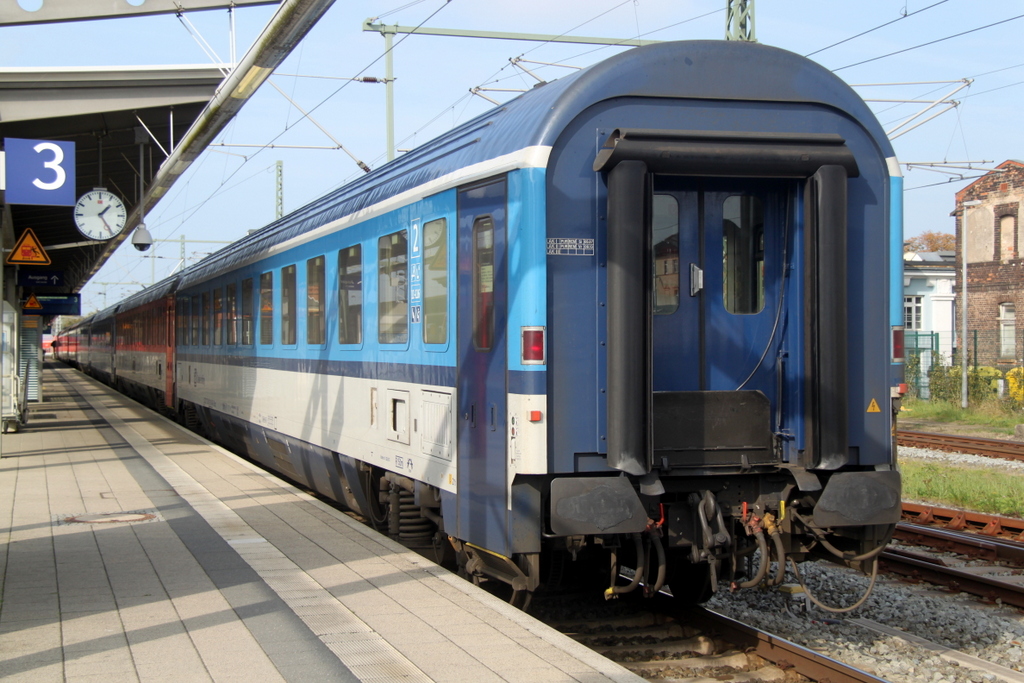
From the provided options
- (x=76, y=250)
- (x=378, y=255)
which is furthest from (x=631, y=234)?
(x=76, y=250)

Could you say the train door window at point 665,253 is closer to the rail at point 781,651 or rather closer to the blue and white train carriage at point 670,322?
the blue and white train carriage at point 670,322

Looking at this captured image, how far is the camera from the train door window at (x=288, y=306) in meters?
11.1

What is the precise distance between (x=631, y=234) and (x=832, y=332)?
1272mm

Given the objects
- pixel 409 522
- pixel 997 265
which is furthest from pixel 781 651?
pixel 997 265

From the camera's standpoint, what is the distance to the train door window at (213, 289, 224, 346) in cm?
1566

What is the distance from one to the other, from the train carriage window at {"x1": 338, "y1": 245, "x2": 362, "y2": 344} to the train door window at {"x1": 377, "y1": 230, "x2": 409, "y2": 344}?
58cm

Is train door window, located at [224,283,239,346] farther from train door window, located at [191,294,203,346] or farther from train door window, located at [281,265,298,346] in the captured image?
train door window, located at [281,265,298,346]

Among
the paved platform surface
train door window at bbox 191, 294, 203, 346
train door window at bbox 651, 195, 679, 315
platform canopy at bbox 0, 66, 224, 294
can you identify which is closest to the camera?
the paved platform surface

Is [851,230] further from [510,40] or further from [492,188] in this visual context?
[510,40]

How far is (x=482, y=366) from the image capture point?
20.0 ft

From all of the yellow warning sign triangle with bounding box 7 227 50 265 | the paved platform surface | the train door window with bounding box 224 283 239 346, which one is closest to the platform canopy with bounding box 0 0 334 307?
the yellow warning sign triangle with bounding box 7 227 50 265

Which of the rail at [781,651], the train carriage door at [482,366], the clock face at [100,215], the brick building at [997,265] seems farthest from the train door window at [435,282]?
the brick building at [997,265]

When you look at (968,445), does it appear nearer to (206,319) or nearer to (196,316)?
(206,319)

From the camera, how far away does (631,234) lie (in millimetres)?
5555
